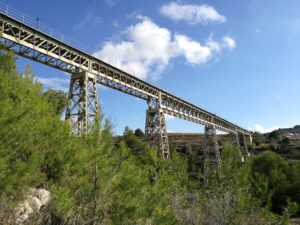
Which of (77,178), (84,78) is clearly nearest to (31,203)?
(77,178)

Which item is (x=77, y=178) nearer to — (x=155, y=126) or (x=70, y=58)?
(x=70, y=58)

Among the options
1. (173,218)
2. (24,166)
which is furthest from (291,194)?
(24,166)

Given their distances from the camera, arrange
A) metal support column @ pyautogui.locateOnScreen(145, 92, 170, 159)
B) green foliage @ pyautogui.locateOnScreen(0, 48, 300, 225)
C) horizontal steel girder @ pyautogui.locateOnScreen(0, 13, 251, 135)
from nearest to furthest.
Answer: green foliage @ pyautogui.locateOnScreen(0, 48, 300, 225) → horizontal steel girder @ pyautogui.locateOnScreen(0, 13, 251, 135) → metal support column @ pyautogui.locateOnScreen(145, 92, 170, 159)

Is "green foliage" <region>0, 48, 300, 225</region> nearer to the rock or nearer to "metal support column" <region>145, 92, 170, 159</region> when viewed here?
the rock

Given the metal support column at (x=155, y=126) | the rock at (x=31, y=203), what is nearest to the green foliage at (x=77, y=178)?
the rock at (x=31, y=203)

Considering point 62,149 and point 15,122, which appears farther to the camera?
point 62,149

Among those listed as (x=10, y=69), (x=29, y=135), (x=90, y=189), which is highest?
(x=10, y=69)

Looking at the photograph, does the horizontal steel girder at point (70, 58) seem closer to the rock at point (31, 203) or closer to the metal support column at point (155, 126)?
the metal support column at point (155, 126)

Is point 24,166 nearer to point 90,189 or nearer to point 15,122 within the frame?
point 15,122

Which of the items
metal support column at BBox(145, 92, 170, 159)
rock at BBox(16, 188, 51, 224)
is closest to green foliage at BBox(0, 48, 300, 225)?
rock at BBox(16, 188, 51, 224)

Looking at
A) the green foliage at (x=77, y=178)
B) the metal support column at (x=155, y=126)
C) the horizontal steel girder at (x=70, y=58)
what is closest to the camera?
the green foliage at (x=77, y=178)

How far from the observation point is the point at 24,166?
903 centimetres

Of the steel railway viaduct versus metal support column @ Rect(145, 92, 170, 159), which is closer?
the steel railway viaduct

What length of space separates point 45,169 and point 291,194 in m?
22.5
